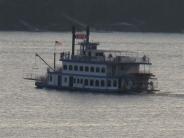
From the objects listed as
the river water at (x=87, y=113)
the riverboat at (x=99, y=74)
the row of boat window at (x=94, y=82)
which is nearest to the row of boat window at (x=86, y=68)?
the riverboat at (x=99, y=74)

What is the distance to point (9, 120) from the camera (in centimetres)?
11656

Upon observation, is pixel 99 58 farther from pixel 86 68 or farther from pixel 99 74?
pixel 99 74

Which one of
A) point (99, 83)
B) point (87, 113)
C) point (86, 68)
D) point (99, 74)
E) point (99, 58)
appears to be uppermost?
point (99, 58)

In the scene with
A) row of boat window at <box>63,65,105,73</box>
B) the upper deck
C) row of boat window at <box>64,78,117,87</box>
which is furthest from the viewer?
row of boat window at <box>63,65,105,73</box>

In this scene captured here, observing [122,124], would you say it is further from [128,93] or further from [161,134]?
[128,93]

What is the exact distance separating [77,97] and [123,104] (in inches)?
281

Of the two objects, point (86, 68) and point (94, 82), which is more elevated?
point (86, 68)

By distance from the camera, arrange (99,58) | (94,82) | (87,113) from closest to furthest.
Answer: (87,113) < (94,82) < (99,58)

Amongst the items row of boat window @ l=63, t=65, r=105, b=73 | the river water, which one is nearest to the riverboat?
row of boat window @ l=63, t=65, r=105, b=73

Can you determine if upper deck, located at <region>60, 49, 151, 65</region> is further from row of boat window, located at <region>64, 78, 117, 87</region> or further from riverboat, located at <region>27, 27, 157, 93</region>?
row of boat window, located at <region>64, 78, 117, 87</region>

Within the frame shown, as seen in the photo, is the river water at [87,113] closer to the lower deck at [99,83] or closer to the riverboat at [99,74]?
the lower deck at [99,83]

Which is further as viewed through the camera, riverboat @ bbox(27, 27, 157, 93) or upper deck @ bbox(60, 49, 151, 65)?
upper deck @ bbox(60, 49, 151, 65)

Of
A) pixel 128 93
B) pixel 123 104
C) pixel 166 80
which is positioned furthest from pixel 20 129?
pixel 166 80

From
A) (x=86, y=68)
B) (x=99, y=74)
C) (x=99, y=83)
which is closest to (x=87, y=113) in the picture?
(x=99, y=83)
